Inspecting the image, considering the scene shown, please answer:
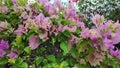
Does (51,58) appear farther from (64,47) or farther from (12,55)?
(12,55)

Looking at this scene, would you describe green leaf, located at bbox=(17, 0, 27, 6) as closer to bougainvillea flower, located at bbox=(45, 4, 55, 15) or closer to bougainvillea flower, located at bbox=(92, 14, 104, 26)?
bougainvillea flower, located at bbox=(45, 4, 55, 15)

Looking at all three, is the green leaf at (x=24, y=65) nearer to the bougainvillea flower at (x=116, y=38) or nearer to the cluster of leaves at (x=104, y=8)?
the bougainvillea flower at (x=116, y=38)

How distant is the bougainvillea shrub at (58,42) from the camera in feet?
7.16

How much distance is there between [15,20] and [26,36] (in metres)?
0.34

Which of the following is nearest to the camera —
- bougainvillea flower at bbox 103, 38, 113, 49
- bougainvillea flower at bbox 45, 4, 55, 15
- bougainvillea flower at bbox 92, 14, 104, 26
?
bougainvillea flower at bbox 103, 38, 113, 49

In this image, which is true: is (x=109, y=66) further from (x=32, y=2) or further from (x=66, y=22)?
(x=32, y=2)

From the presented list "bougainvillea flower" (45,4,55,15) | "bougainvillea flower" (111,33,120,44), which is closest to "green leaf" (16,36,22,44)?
"bougainvillea flower" (45,4,55,15)

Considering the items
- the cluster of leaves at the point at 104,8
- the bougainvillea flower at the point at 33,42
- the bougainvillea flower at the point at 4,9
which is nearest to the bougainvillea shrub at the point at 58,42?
the bougainvillea flower at the point at 33,42

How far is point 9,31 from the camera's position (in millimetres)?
2475

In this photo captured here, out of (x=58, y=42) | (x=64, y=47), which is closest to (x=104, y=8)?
(x=58, y=42)

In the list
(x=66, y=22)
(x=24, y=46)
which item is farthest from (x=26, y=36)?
(x=66, y=22)

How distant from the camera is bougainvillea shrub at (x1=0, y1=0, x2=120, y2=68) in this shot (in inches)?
85.9

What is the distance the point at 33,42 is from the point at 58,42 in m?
0.20

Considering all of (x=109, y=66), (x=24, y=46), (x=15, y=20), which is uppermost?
(x=15, y=20)
